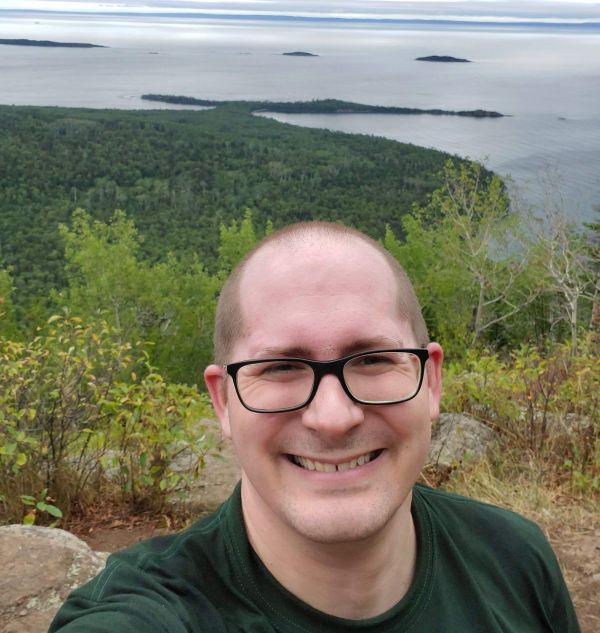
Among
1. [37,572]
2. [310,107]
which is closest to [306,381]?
[37,572]

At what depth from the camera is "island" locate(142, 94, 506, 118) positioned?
4289 inches

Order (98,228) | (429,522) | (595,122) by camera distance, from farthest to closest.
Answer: (595,122) → (98,228) → (429,522)

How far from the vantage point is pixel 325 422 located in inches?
43.1

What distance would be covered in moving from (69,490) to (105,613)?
2911mm

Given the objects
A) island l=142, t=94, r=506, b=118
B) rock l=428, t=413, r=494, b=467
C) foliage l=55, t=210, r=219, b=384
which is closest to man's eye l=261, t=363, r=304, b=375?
rock l=428, t=413, r=494, b=467

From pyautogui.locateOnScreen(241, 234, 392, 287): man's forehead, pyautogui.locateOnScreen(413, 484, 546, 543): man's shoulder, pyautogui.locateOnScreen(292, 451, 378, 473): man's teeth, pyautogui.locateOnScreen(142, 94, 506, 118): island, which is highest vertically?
pyautogui.locateOnScreen(142, 94, 506, 118): island

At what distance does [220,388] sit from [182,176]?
83.6m

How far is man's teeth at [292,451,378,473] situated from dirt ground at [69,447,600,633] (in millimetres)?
2008

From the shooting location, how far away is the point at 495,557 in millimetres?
1327

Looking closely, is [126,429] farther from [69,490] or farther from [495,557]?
[495,557]

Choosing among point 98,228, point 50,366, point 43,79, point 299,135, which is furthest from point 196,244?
point 43,79

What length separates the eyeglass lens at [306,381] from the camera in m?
1.13

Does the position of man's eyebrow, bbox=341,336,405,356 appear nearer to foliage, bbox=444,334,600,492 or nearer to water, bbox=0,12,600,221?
foliage, bbox=444,334,600,492

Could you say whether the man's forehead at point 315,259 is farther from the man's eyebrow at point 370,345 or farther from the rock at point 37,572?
the rock at point 37,572
